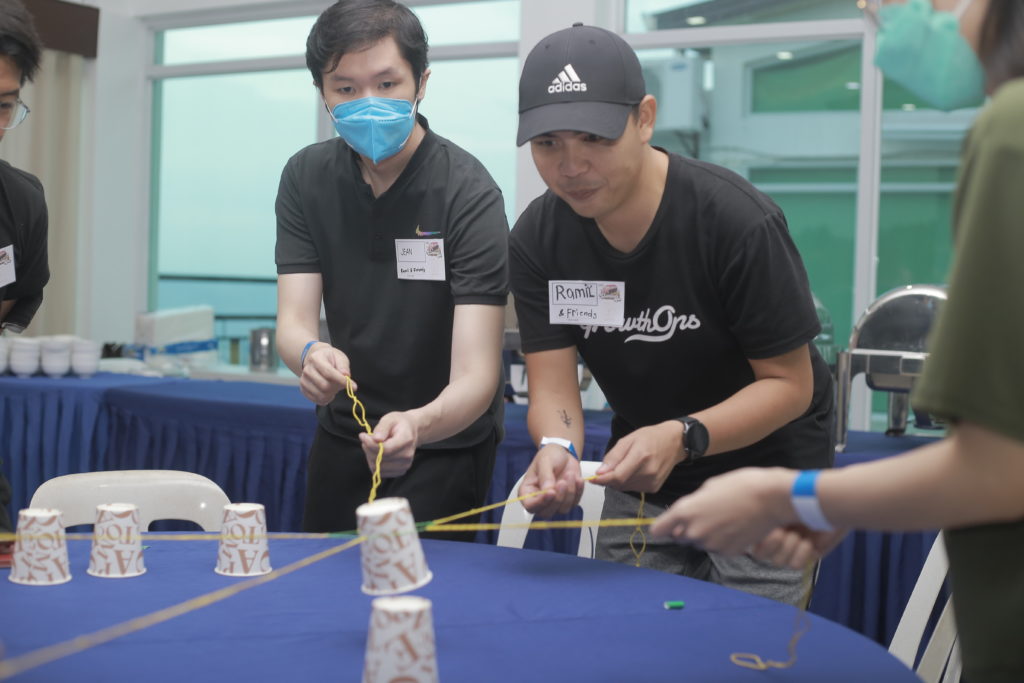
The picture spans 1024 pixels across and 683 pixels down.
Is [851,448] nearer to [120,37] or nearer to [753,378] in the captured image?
[753,378]

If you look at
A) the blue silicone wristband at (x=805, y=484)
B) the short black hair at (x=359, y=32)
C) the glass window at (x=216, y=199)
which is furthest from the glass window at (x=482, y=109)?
the blue silicone wristband at (x=805, y=484)

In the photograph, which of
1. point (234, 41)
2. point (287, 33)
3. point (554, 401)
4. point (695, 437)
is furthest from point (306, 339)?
point (234, 41)

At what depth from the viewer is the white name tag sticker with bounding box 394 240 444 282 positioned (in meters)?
2.14

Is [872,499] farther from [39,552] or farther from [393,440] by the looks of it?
[39,552]

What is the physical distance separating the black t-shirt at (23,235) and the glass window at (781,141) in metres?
3.59

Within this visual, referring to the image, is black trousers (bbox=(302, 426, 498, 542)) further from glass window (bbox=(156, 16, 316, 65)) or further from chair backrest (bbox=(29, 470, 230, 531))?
glass window (bbox=(156, 16, 316, 65))

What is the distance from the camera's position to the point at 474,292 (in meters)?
2.08

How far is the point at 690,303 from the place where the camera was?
1.78 metres

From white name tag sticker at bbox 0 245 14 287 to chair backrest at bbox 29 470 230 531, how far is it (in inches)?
18.3

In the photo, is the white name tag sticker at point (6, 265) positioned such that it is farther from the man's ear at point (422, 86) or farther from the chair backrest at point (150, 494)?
the man's ear at point (422, 86)

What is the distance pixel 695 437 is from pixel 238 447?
262 centimetres

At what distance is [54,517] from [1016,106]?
4.42ft

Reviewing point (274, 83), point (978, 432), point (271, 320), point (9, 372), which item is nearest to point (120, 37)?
point (274, 83)

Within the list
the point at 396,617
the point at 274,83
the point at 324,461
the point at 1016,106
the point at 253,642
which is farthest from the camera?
the point at 274,83
